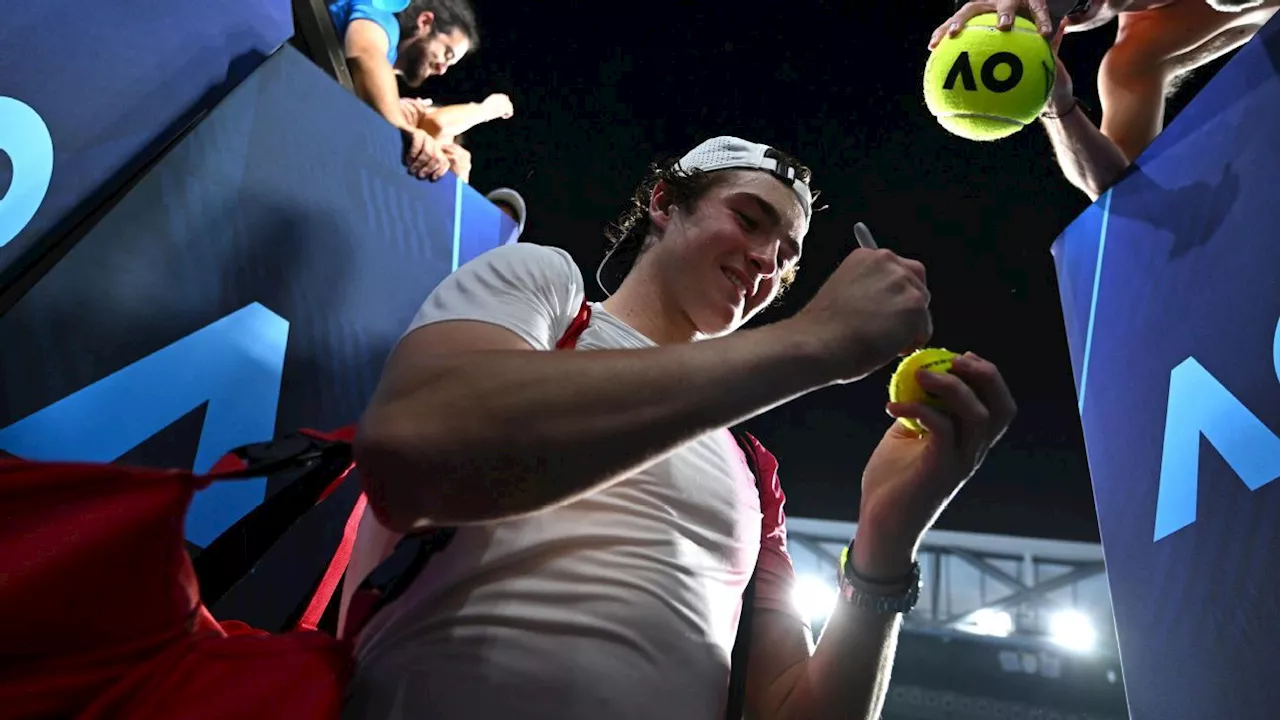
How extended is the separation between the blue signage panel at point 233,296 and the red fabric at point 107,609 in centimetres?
44

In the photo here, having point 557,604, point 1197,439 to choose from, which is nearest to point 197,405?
point 557,604

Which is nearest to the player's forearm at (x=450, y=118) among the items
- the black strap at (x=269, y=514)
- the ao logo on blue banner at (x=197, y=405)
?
the ao logo on blue banner at (x=197, y=405)

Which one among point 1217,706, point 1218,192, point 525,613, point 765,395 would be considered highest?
point 1218,192

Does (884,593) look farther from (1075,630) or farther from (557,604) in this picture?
(1075,630)

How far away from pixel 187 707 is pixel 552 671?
279mm

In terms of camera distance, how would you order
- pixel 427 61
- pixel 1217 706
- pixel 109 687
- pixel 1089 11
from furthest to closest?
1. pixel 427 61
2. pixel 1089 11
3. pixel 1217 706
4. pixel 109 687

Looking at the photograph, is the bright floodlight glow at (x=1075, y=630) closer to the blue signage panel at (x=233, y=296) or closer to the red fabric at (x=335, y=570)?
the blue signage panel at (x=233, y=296)

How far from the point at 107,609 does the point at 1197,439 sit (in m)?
1.30

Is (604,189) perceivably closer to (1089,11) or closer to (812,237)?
(812,237)

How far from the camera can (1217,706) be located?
Answer: 104cm

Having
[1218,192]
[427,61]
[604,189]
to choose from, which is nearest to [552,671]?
[1218,192]

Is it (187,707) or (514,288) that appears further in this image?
(514,288)

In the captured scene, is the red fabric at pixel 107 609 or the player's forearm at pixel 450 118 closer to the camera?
the red fabric at pixel 107 609

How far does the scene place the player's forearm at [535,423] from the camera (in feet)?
1.97
